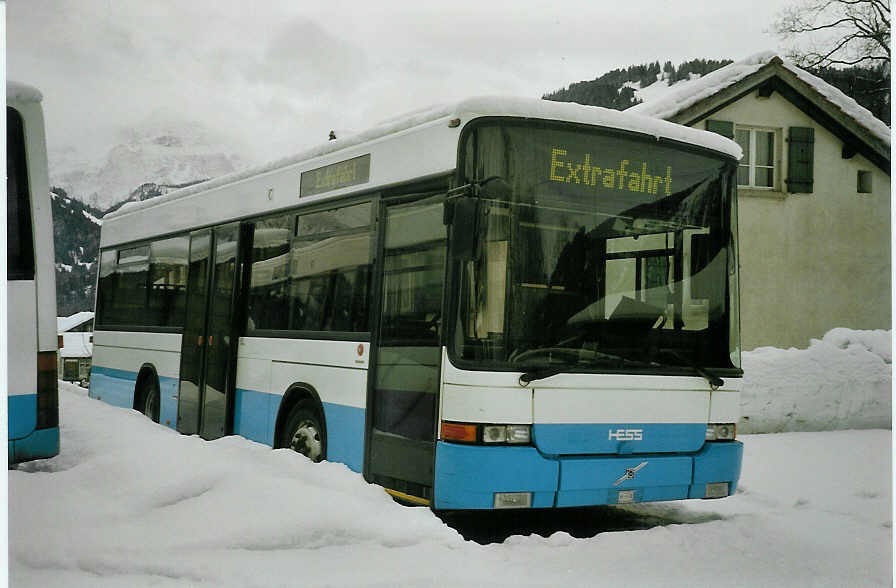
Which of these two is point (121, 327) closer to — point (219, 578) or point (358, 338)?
point (358, 338)

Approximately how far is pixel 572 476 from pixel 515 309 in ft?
3.46

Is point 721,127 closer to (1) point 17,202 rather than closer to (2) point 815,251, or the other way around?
(2) point 815,251

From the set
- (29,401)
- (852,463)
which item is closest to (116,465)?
(29,401)

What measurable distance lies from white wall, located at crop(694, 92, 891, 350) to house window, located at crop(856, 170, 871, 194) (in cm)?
6

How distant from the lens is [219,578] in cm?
483

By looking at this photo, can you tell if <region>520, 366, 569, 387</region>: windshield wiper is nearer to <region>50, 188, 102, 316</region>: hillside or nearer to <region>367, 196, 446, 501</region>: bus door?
<region>367, 196, 446, 501</region>: bus door

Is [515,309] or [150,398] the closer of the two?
[515,309]

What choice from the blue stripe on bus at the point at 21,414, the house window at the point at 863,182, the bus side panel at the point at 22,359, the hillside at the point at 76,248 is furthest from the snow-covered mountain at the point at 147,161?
the house window at the point at 863,182

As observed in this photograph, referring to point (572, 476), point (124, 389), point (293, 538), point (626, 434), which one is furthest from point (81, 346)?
point (626, 434)

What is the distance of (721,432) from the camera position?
21.1ft

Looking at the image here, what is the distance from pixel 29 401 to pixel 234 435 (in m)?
2.91

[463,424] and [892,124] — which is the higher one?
[892,124]

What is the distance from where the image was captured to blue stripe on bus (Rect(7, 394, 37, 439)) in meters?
5.21

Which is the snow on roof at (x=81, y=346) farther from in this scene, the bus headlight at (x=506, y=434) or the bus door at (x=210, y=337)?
the bus headlight at (x=506, y=434)
